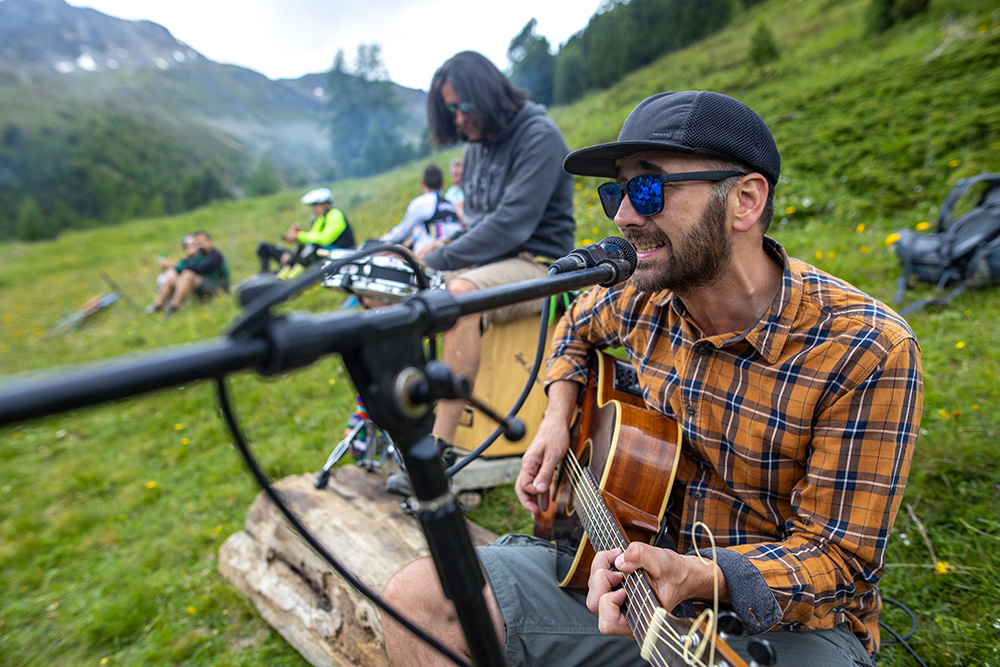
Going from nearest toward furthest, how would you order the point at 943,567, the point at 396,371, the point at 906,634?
the point at 396,371, the point at 906,634, the point at 943,567

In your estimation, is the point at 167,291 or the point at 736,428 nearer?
the point at 736,428

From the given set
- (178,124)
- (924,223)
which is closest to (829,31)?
(924,223)

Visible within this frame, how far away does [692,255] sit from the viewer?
1588 millimetres

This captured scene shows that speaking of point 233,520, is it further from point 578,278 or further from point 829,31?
point 829,31

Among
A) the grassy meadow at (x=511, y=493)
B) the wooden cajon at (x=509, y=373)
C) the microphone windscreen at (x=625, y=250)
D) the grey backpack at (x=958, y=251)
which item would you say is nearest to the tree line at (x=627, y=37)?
the grassy meadow at (x=511, y=493)

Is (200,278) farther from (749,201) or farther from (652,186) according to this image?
(749,201)

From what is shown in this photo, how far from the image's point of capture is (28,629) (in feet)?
10.7

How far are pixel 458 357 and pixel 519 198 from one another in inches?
41.6

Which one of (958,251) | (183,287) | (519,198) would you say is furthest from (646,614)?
(183,287)

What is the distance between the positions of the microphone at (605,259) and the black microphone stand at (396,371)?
213mm

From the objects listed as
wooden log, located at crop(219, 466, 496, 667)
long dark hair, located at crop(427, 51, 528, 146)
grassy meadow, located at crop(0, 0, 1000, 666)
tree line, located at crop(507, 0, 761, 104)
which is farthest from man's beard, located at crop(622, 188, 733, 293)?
tree line, located at crop(507, 0, 761, 104)

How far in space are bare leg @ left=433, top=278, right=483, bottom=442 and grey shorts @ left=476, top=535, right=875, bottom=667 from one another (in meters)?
1.22

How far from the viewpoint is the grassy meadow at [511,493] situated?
2.24 m

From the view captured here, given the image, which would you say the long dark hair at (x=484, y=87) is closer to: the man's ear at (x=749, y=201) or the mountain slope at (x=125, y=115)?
the man's ear at (x=749, y=201)
